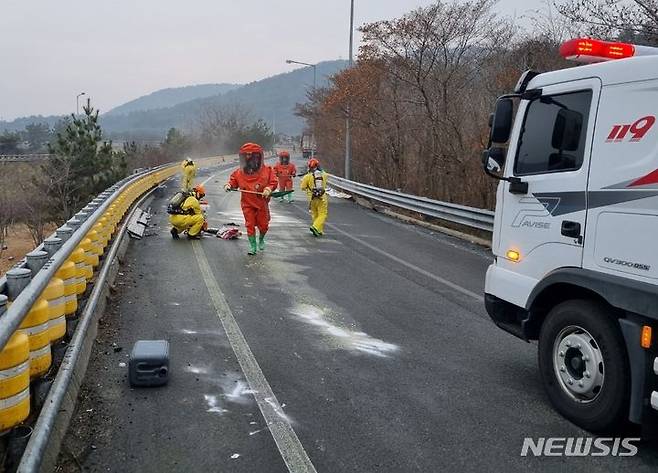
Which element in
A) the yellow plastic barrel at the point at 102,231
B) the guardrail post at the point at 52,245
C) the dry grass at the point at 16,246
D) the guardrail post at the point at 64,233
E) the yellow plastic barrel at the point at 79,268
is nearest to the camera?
the guardrail post at the point at 52,245

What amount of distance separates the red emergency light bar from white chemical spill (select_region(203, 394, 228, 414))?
3.68 m

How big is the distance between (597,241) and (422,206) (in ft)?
39.5

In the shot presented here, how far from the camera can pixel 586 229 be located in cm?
416

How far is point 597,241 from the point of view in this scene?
160 inches

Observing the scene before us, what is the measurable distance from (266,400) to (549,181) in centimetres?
269

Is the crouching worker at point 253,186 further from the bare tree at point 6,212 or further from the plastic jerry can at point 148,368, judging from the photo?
the bare tree at point 6,212

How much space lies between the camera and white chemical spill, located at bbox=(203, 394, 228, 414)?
14.2ft

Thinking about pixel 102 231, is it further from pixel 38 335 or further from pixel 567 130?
pixel 567 130

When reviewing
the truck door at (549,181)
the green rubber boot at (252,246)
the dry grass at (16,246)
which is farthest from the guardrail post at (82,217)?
the dry grass at (16,246)

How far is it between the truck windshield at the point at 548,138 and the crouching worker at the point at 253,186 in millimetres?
6476

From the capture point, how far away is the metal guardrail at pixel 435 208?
12.6 metres

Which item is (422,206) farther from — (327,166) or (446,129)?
(327,166)

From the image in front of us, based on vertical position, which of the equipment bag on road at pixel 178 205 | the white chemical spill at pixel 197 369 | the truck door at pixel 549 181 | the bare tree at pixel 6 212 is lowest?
the bare tree at pixel 6 212

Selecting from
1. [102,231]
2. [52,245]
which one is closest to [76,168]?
[102,231]
